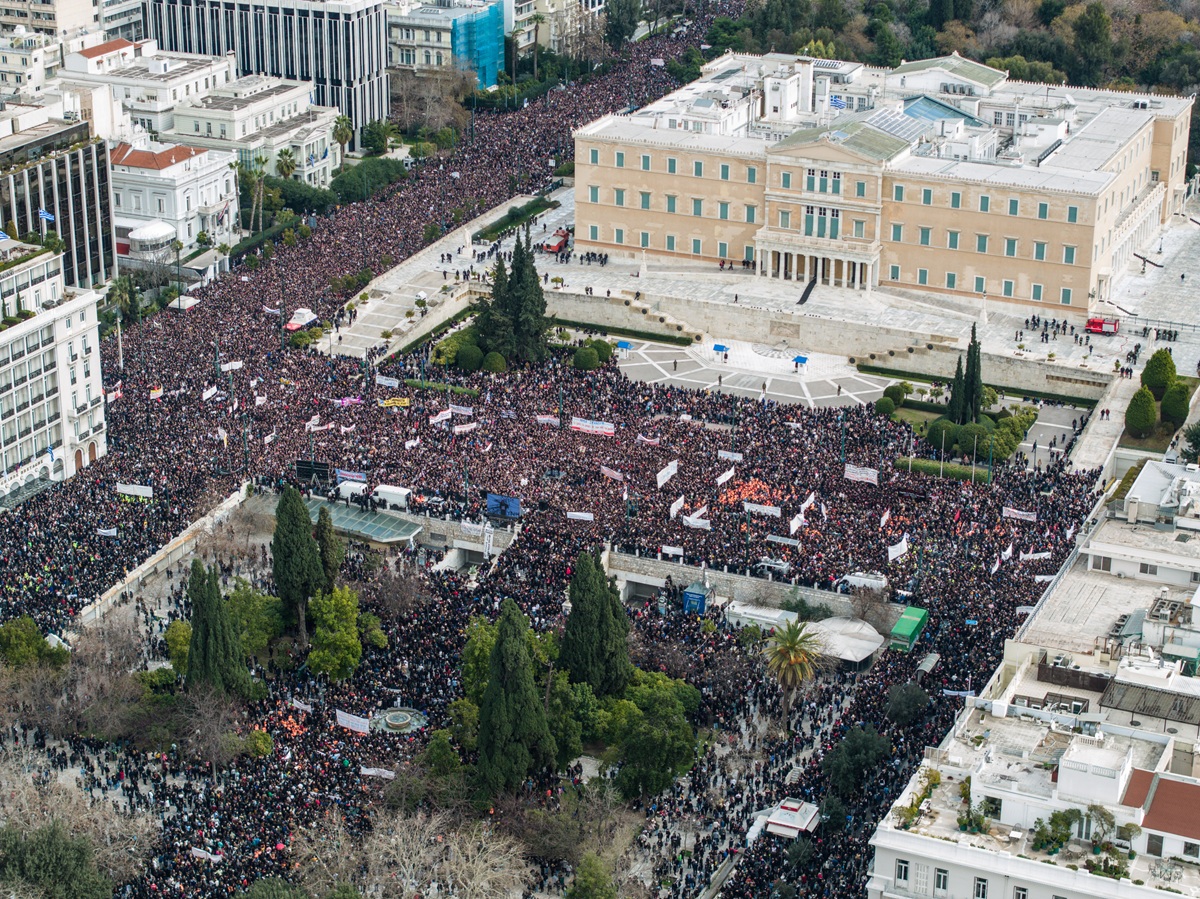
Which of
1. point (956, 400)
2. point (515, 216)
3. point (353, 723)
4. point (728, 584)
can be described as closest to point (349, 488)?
point (728, 584)

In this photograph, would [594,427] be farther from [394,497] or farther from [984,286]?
[984,286]

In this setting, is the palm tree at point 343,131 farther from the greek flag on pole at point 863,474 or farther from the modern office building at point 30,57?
the greek flag on pole at point 863,474

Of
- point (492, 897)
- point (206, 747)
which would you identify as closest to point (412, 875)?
point (492, 897)

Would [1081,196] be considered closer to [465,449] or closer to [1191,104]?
[1191,104]

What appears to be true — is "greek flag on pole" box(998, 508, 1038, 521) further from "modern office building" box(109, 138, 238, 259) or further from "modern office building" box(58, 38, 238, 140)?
"modern office building" box(58, 38, 238, 140)

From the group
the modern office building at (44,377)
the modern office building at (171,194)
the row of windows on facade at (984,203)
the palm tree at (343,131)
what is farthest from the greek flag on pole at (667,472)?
the palm tree at (343,131)

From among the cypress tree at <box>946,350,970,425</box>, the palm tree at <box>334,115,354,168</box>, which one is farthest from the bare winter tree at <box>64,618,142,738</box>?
the palm tree at <box>334,115,354,168</box>
